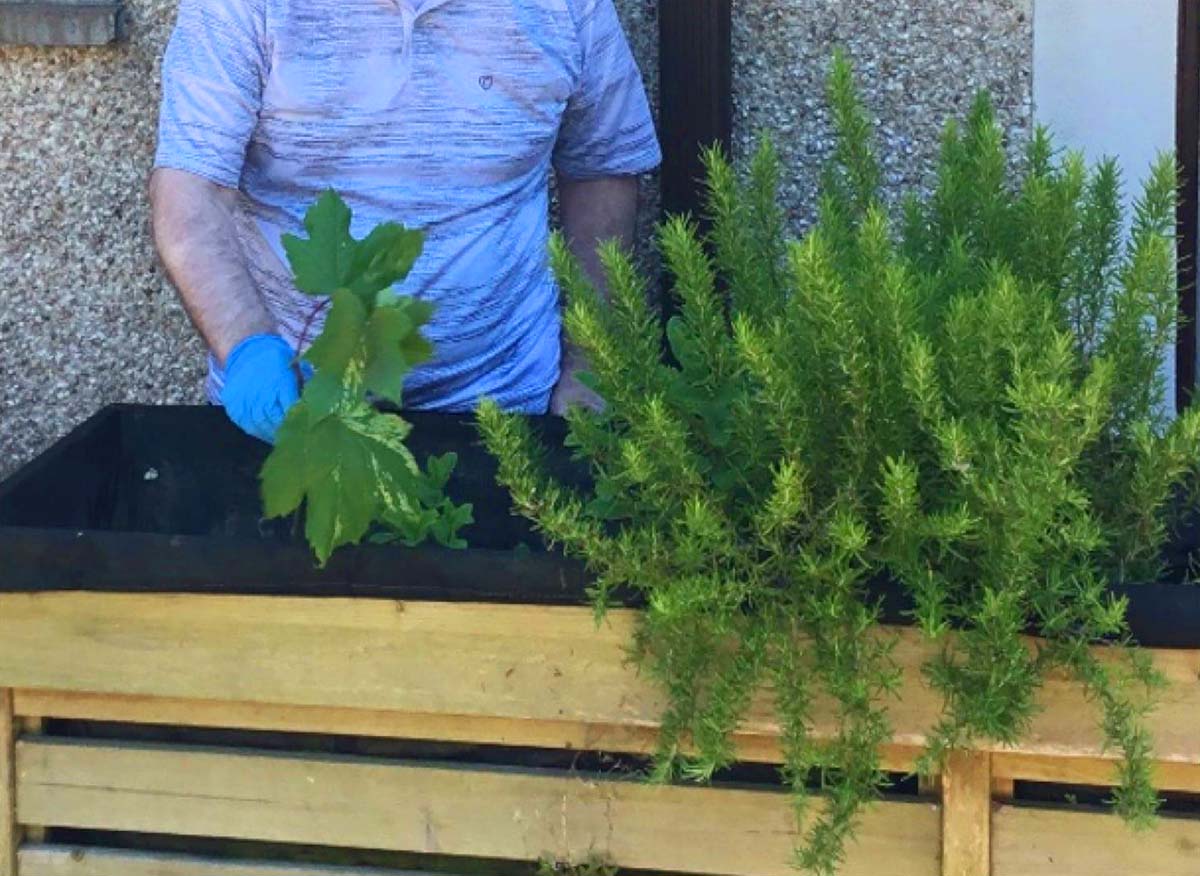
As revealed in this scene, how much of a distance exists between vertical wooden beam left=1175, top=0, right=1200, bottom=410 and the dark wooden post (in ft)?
2.26

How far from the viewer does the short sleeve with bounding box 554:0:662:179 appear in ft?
8.14

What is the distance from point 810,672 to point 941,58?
1591 millimetres

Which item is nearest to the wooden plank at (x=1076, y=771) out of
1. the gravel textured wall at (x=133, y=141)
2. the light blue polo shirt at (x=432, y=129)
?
the light blue polo shirt at (x=432, y=129)

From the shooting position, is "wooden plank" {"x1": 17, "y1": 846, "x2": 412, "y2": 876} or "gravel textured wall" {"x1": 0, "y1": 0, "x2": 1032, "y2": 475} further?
"gravel textured wall" {"x1": 0, "y1": 0, "x2": 1032, "y2": 475}

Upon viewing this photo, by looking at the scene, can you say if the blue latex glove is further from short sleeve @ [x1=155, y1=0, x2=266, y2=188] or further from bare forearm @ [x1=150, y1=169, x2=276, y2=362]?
short sleeve @ [x1=155, y1=0, x2=266, y2=188]

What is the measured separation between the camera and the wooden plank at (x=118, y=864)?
1.63 meters

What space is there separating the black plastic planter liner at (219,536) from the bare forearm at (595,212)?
667 mm

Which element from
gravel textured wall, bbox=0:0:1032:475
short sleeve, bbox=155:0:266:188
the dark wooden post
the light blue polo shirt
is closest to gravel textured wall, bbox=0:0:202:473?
gravel textured wall, bbox=0:0:1032:475

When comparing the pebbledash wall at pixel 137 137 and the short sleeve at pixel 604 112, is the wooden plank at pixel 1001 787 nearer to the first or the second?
the short sleeve at pixel 604 112

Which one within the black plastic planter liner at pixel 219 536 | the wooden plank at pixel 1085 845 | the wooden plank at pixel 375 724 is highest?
the black plastic planter liner at pixel 219 536

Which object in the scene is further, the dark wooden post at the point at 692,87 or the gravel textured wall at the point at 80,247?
the gravel textured wall at the point at 80,247

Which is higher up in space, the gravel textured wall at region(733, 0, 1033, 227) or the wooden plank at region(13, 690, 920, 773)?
the gravel textured wall at region(733, 0, 1033, 227)

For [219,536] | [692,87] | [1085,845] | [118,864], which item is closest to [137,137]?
[692,87]

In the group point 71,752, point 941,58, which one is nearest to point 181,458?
point 71,752
